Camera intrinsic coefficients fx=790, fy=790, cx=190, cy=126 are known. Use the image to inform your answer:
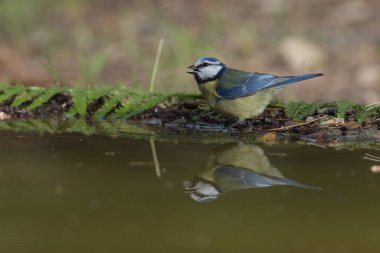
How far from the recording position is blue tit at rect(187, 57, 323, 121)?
15.3 feet

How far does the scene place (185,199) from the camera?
2.72 m

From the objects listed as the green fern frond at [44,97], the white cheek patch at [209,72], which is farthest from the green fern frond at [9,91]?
the white cheek patch at [209,72]

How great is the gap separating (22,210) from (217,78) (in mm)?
2545

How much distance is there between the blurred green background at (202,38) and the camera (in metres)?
9.01

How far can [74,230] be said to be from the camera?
2346 mm

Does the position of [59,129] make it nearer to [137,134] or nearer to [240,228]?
[137,134]

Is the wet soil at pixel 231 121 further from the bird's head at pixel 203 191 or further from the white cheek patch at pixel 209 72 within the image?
the bird's head at pixel 203 191

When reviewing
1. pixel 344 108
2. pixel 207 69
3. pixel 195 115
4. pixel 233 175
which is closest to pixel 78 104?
pixel 195 115

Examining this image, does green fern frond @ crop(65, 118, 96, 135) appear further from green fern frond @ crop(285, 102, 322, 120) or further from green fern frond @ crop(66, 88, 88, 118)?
green fern frond @ crop(285, 102, 322, 120)

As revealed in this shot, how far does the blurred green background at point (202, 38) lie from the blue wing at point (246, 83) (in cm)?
332

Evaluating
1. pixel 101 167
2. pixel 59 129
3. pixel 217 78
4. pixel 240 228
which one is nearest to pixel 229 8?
pixel 217 78

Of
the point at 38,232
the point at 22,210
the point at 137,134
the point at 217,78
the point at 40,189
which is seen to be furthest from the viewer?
the point at 217,78

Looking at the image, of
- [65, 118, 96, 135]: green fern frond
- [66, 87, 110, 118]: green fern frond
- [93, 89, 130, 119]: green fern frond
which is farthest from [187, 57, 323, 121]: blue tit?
[65, 118, 96, 135]: green fern frond

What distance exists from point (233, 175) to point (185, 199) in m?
0.41
